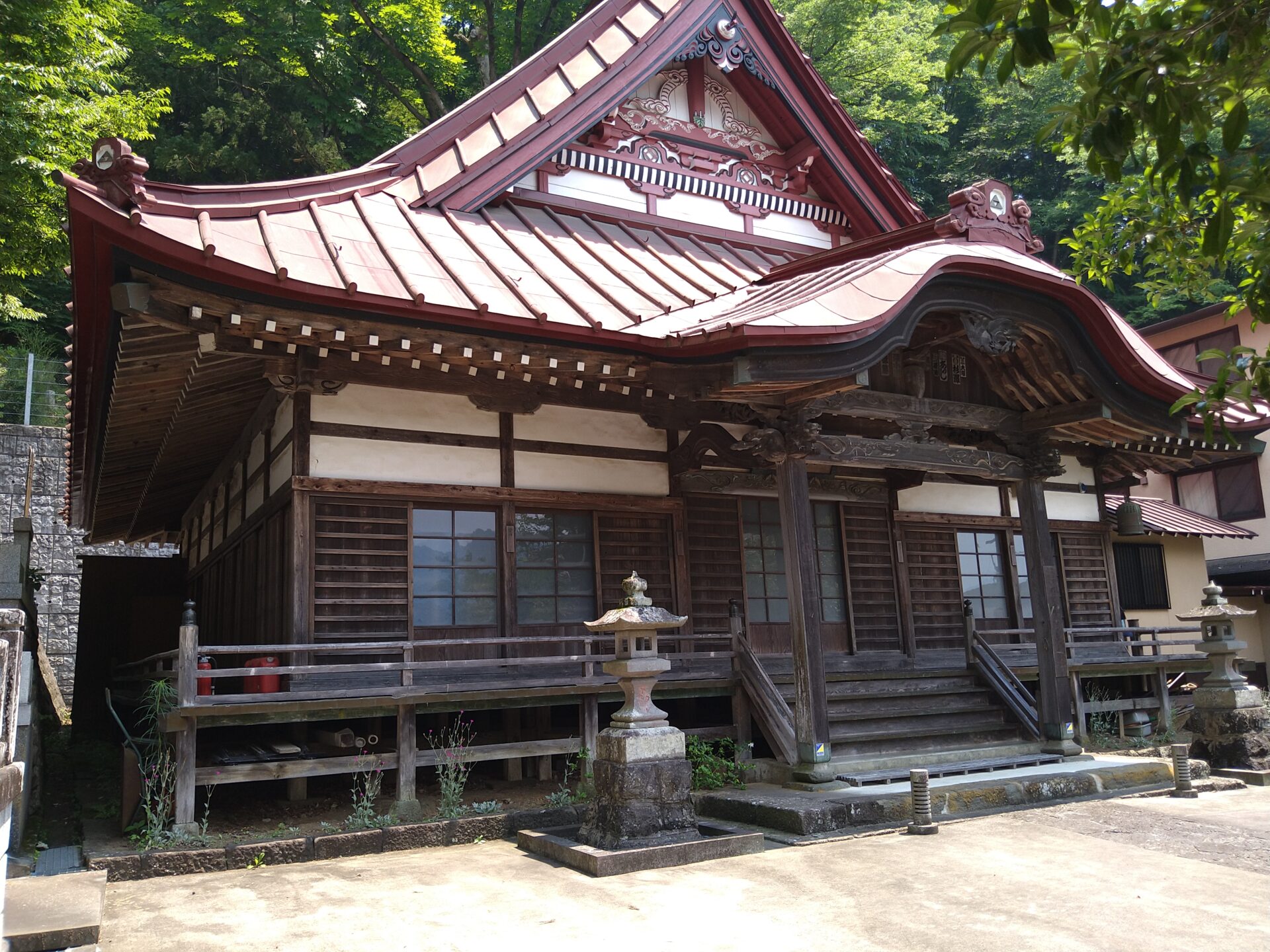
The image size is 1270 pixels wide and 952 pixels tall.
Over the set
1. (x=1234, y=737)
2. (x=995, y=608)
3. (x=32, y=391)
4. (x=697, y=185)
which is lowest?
(x=1234, y=737)

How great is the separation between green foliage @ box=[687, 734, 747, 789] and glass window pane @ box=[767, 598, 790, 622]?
234 centimetres

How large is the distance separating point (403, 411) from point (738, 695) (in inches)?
174

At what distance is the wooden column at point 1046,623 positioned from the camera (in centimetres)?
1052

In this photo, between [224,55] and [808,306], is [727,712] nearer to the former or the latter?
[808,306]

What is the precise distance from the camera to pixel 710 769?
9172mm

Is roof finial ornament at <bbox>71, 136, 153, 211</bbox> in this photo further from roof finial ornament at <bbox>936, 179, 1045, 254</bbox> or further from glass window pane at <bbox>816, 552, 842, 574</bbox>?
glass window pane at <bbox>816, 552, 842, 574</bbox>

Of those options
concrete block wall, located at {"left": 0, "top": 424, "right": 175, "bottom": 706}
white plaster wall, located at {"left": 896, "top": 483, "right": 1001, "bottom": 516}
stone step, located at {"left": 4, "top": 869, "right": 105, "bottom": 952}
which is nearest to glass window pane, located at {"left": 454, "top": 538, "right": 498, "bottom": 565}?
stone step, located at {"left": 4, "top": 869, "right": 105, "bottom": 952}

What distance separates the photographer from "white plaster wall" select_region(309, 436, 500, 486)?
353 inches

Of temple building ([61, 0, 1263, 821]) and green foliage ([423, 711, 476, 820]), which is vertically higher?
temple building ([61, 0, 1263, 821])

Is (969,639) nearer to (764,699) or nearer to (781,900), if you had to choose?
(764,699)

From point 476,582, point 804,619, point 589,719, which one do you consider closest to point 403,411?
point 476,582

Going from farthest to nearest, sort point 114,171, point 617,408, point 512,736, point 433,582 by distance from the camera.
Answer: point 617,408 < point 512,736 < point 433,582 < point 114,171

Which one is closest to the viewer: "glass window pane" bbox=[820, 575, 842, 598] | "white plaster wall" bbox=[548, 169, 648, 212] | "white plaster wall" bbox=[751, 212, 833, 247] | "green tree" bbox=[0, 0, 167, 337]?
"white plaster wall" bbox=[548, 169, 648, 212]

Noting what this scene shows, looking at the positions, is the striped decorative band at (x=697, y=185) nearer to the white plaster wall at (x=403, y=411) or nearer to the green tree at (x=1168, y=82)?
the white plaster wall at (x=403, y=411)
